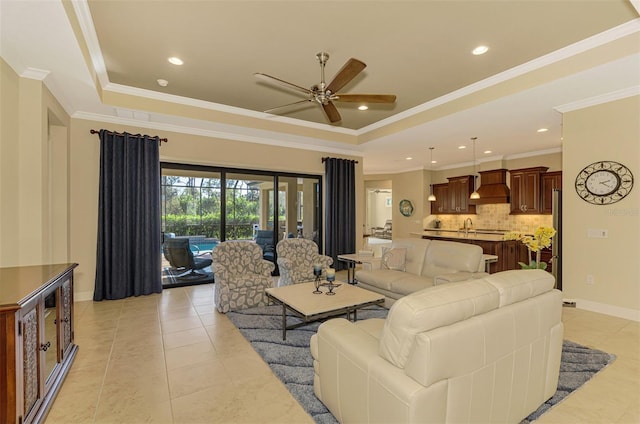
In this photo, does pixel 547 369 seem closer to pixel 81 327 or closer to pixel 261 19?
pixel 261 19

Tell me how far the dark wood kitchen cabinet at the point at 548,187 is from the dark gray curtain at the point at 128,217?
8198mm

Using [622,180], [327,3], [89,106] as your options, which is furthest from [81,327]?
[622,180]

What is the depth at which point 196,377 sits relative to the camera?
252cm

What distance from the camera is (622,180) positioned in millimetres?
3850

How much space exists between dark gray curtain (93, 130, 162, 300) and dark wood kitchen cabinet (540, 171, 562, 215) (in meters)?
8.20

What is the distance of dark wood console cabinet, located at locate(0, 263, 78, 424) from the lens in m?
1.63

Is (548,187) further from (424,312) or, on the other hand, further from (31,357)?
(31,357)

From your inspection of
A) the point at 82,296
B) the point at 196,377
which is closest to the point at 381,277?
the point at 196,377

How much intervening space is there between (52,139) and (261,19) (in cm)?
375

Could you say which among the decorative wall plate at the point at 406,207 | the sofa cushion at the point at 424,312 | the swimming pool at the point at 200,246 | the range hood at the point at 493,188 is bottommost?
the swimming pool at the point at 200,246

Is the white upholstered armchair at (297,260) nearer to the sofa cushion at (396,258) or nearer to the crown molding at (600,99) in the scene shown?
the sofa cushion at (396,258)

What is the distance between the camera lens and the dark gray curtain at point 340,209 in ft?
22.3

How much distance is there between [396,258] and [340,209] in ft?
8.04

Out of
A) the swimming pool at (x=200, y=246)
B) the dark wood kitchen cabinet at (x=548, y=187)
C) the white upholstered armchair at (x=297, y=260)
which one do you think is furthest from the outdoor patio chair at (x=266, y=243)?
the dark wood kitchen cabinet at (x=548, y=187)
